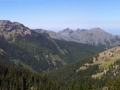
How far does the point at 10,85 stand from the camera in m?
194

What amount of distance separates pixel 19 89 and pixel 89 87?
205ft

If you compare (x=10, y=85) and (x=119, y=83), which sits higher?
(x=119, y=83)

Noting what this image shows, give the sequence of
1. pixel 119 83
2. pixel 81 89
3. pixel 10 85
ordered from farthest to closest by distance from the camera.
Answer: pixel 10 85
pixel 81 89
pixel 119 83

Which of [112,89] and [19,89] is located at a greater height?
[112,89]

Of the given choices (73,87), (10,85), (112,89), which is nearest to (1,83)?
(10,85)

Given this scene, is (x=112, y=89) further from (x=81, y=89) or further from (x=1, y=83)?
(x=1, y=83)

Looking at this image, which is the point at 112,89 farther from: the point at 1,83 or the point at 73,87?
the point at 1,83

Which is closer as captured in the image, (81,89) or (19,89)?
(81,89)

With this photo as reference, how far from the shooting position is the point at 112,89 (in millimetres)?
159625

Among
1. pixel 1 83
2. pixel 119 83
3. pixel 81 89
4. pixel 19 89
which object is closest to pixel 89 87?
pixel 81 89

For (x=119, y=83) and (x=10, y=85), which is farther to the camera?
(x=10, y=85)

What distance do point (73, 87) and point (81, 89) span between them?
6946mm

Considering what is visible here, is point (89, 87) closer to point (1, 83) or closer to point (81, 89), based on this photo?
point (81, 89)

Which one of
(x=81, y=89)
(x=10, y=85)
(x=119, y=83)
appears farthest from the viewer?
(x=10, y=85)
